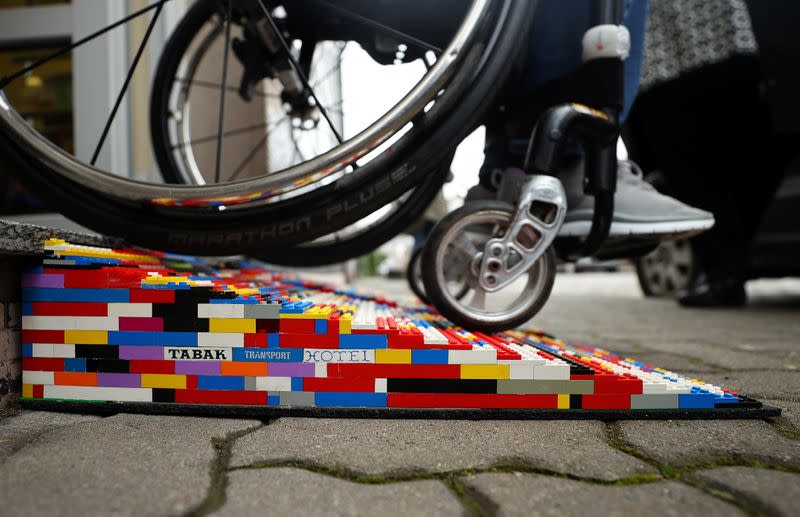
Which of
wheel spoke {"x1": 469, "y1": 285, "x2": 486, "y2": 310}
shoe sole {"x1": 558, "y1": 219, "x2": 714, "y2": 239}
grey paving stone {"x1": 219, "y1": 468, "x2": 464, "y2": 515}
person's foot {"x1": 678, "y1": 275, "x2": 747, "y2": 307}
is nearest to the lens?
grey paving stone {"x1": 219, "y1": 468, "x2": 464, "y2": 515}

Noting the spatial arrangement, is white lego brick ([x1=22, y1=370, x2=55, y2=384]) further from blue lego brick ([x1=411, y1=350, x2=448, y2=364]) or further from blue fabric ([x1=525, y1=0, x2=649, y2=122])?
blue fabric ([x1=525, y1=0, x2=649, y2=122])

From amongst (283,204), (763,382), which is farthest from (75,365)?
(763,382)

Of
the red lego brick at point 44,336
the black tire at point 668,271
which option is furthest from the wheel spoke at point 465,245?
the black tire at point 668,271

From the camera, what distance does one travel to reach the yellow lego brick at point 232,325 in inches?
30.0

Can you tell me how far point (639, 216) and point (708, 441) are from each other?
2.02 feet

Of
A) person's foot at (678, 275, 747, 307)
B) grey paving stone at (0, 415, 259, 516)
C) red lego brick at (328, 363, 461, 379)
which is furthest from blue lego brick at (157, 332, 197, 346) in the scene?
person's foot at (678, 275, 747, 307)

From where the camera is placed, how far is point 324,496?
52 cm

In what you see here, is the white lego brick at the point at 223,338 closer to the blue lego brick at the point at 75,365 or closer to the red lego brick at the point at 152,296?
the red lego brick at the point at 152,296

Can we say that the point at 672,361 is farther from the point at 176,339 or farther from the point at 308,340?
the point at 176,339

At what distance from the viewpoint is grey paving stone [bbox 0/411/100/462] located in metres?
0.64

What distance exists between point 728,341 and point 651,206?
2.52 feet

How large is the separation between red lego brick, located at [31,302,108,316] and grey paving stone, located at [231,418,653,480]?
322 mm

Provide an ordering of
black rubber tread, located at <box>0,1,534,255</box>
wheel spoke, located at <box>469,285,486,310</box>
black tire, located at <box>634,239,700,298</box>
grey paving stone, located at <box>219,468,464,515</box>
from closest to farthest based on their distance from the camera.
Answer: grey paving stone, located at <box>219,468,464,515</box> → black rubber tread, located at <box>0,1,534,255</box> → wheel spoke, located at <box>469,285,486,310</box> → black tire, located at <box>634,239,700,298</box>

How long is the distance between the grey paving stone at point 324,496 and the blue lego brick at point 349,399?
196mm
